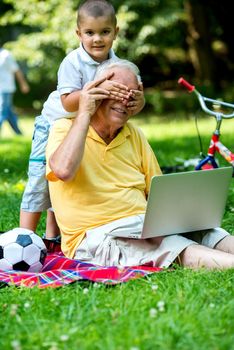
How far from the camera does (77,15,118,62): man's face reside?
4.41 m

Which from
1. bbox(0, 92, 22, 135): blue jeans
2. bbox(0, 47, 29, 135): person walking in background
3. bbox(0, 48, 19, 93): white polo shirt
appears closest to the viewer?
bbox(0, 92, 22, 135): blue jeans

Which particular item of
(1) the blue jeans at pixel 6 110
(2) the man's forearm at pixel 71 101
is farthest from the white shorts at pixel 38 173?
(1) the blue jeans at pixel 6 110

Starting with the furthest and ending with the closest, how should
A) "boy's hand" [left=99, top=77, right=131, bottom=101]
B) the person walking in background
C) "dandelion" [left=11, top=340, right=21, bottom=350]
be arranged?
the person walking in background
"boy's hand" [left=99, top=77, right=131, bottom=101]
"dandelion" [left=11, top=340, right=21, bottom=350]

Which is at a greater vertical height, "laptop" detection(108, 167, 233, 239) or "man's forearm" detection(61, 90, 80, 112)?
"man's forearm" detection(61, 90, 80, 112)

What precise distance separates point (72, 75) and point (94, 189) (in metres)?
0.74

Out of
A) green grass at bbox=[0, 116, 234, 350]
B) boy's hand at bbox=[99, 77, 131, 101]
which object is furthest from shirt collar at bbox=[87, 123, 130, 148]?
green grass at bbox=[0, 116, 234, 350]

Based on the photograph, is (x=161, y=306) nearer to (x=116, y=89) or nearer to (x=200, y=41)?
(x=116, y=89)

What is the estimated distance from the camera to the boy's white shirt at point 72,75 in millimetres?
4293

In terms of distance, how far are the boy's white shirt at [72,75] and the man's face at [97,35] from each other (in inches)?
1.9

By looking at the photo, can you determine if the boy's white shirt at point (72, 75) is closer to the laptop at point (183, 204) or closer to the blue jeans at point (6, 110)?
the laptop at point (183, 204)

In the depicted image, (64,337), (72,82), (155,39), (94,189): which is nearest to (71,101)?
(72,82)

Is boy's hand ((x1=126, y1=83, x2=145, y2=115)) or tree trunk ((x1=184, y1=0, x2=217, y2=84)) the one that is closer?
boy's hand ((x1=126, y1=83, x2=145, y2=115))

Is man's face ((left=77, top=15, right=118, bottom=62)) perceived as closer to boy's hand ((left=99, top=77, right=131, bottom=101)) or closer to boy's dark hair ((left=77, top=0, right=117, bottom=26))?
boy's dark hair ((left=77, top=0, right=117, bottom=26))

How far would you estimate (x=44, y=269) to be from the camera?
13.4ft
